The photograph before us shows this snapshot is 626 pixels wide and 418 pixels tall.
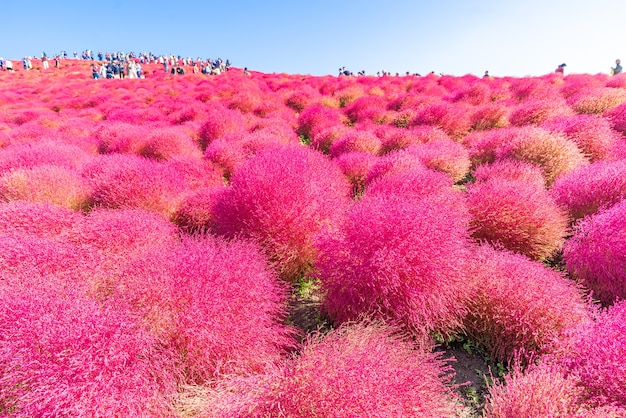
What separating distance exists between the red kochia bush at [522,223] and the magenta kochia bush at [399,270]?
101 centimetres

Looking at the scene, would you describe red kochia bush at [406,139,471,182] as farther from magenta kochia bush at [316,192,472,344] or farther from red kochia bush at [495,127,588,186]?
magenta kochia bush at [316,192,472,344]

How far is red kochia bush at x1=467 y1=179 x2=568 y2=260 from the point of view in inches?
145

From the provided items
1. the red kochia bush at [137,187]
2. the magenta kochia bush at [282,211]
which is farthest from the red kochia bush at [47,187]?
the magenta kochia bush at [282,211]

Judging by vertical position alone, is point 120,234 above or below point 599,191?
below

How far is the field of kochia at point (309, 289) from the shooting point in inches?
74.5

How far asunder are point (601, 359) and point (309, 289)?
244 centimetres

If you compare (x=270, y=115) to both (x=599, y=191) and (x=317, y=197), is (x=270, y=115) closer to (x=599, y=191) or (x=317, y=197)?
(x=317, y=197)

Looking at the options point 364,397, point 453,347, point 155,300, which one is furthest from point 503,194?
point 155,300

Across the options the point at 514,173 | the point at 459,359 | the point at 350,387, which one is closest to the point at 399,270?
the point at 459,359

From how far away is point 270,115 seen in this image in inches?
404

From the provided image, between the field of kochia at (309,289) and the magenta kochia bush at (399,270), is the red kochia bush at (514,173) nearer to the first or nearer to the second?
the field of kochia at (309,289)

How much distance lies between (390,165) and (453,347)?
10.5ft

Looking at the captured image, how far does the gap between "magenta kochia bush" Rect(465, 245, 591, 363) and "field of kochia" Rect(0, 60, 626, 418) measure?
15 mm

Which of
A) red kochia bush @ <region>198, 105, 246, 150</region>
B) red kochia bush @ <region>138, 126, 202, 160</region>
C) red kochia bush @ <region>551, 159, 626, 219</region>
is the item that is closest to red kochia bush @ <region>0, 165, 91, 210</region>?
red kochia bush @ <region>138, 126, 202, 160</region>
